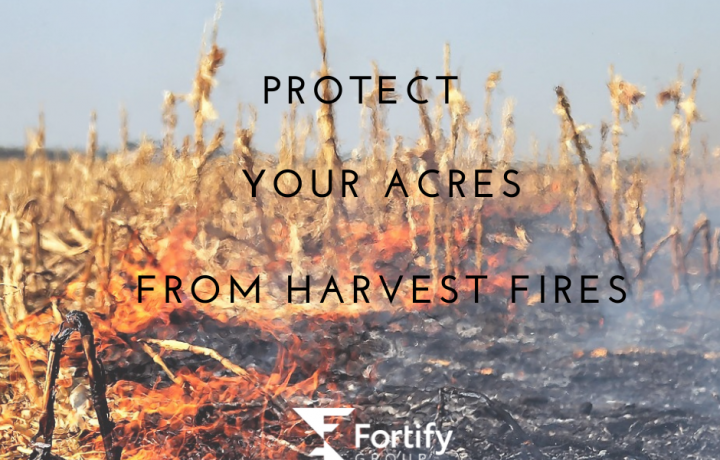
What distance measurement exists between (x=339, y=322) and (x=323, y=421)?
89 cm

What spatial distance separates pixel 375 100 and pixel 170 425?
10.7 ft

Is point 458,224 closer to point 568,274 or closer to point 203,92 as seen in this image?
point 568,274

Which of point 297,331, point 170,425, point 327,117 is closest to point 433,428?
point 297,331

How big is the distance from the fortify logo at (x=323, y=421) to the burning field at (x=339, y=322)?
1cm

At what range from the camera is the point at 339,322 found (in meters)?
4.51

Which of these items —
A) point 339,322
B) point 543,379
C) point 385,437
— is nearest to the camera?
point 385,437

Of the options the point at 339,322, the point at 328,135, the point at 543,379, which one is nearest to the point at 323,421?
the point at 339,322

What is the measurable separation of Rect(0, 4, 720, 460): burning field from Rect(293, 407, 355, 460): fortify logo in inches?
0.4

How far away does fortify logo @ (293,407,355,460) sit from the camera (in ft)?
11.9

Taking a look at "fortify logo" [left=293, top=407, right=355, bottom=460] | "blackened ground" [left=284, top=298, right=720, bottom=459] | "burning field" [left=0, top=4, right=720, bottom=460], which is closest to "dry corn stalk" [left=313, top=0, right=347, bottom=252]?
"burning field" [left=0, top=4, right=720, bottom=460]

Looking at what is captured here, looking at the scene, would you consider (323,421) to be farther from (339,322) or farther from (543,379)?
(543,379)

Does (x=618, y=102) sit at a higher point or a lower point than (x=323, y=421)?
higher

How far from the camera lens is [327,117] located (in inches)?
192

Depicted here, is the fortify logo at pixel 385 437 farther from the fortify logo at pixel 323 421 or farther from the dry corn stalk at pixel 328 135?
the dry corn stalk at pixel 328 135
